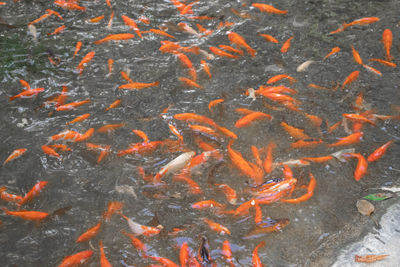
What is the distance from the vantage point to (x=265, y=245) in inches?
97.7

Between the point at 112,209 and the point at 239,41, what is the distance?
2.29 meters

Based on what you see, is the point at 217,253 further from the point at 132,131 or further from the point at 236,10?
the point at 236,10

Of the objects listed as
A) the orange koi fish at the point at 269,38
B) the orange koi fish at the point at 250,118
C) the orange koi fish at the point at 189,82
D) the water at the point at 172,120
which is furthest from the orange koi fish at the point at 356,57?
the orange koi fish at the point at 189,82

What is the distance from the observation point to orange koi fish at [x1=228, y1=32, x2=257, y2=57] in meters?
4.00

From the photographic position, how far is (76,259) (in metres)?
2.42

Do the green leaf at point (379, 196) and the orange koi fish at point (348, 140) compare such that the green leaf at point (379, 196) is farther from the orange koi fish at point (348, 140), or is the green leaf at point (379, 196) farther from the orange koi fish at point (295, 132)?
the orange koi fish at point (295, 132)

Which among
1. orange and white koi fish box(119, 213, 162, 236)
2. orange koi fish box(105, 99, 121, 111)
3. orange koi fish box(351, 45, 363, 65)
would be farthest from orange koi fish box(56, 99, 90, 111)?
orange koi fish box(351, 45, 363, 65)

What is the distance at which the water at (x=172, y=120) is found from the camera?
254 centimetres

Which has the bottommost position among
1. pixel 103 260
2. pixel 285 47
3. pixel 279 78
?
pixel 103 260

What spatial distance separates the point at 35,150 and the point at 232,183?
161 centimetres

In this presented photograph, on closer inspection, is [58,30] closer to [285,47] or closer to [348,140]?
[285,47]

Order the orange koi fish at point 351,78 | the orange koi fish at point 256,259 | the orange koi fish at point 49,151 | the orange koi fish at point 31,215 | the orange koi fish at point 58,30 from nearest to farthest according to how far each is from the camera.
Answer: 1. the orange koi fish at point 256,259
2. the orange koi fish at point 31,215
3. the orange koi fish at point 49,151
4. the orange koi fish at point 351,78
5. the orange koi fish at point 58,30

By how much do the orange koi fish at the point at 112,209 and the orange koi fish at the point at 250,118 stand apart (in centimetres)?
118

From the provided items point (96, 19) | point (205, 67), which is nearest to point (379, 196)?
point (205, 67)
